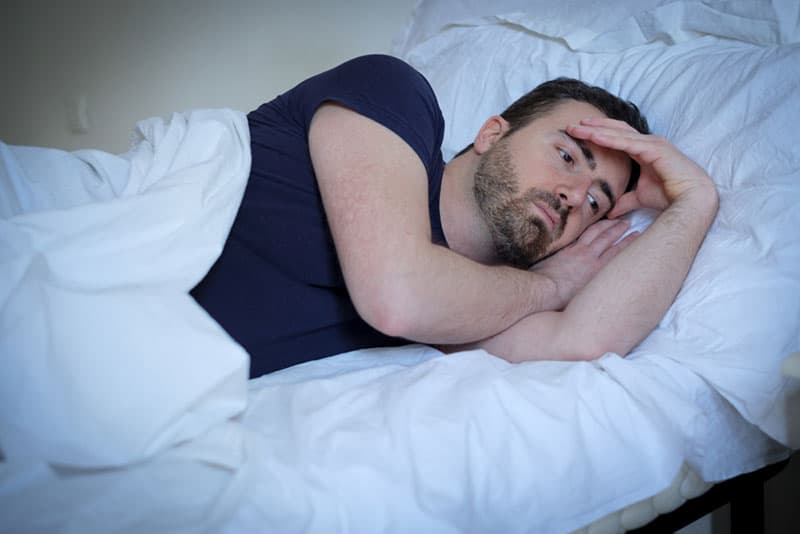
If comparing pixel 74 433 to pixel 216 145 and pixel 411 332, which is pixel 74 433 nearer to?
pixel 411 332

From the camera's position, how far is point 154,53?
2.17 metres

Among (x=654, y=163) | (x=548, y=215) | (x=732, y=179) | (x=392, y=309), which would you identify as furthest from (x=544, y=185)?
(x=392, y=309)

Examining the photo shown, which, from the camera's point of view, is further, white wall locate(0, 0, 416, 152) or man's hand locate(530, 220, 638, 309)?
white wall locate(0, 0, 416, 152)

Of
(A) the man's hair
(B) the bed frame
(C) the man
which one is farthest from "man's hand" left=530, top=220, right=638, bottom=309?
(B) the bed frame

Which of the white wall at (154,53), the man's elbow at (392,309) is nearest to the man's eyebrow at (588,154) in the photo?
the man's elbow at (392,309)

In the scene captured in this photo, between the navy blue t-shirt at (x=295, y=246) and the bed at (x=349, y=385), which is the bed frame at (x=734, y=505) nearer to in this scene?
the bed at (x=349, y=385)

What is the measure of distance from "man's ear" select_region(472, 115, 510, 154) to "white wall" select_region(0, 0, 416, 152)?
0.84m

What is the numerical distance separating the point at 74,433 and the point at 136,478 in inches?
2.6

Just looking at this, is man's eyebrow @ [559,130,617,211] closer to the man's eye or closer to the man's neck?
the man's eye

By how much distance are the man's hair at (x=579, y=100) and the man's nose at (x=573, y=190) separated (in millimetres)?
135

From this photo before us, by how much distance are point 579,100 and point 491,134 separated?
160 millimetres

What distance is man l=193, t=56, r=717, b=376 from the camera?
84cm

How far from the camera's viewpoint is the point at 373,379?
35.1 inches

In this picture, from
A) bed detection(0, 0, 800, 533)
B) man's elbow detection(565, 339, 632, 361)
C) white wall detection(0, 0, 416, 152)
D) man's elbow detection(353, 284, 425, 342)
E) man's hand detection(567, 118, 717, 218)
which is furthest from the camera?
white wall detection(0, 0, 416, 152)
